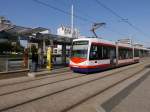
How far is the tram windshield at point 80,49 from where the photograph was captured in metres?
21.2

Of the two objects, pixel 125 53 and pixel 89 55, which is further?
pixel 125 53

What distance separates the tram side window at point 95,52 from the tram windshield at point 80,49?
47 centimetres

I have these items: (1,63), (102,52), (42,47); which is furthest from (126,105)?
(42,47)

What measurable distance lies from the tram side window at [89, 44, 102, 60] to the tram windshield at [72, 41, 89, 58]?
18.6 inches

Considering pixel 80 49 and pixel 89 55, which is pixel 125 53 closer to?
pixel 80 49

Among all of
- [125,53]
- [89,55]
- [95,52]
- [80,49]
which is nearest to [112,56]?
[95,52]

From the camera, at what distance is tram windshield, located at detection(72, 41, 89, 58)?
2123 centimetres

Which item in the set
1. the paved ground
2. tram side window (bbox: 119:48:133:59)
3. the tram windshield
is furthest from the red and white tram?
the paved ground

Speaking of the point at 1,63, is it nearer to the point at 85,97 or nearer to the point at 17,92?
the point at 17,92

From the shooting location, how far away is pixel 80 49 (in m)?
21.7

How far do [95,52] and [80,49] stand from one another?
3.96ft

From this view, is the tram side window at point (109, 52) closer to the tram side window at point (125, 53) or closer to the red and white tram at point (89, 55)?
the red and white tram at point (89, 55)

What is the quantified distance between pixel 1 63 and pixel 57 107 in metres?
9.56

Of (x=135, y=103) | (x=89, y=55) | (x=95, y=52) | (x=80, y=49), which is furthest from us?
(x=95, y=52)
